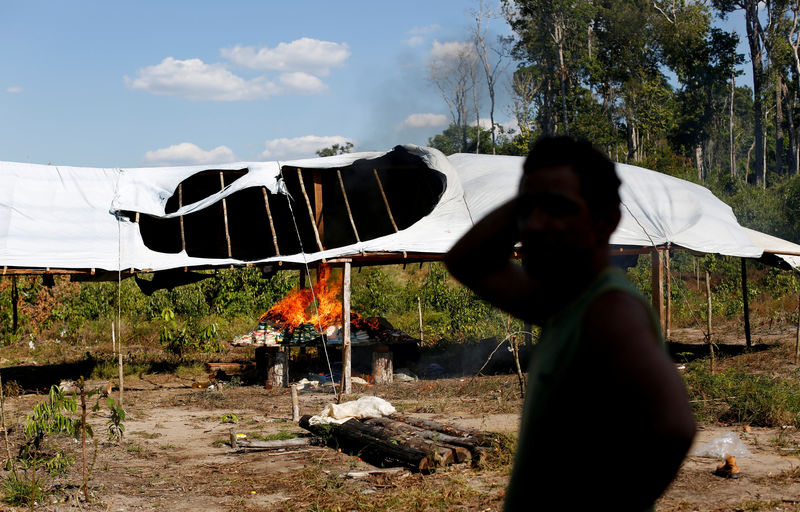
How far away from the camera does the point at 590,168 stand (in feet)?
3.95

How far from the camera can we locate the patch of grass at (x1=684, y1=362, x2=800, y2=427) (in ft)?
28.7

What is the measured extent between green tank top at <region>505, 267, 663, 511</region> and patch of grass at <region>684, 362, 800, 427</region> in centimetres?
886

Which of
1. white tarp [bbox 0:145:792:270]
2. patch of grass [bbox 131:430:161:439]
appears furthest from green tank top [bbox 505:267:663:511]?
white tarp [bbox 0:145:792:270]

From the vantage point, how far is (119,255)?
11.0 m

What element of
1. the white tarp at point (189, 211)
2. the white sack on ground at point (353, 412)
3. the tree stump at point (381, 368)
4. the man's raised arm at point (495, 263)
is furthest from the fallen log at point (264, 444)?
the man's raised arm at point (495, 263)

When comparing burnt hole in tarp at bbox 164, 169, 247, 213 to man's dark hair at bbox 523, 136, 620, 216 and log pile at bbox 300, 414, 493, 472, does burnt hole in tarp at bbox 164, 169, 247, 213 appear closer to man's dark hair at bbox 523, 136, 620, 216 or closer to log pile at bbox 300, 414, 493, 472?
A: log pile at bbox 300, 414, 493, 472

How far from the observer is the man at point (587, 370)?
39.0 inches

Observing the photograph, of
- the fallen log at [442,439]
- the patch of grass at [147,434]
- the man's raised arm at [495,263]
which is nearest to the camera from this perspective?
the man's raised arm at [495,263]

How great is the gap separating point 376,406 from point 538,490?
25.7 ft

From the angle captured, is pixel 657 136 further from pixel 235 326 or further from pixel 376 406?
pixel 376 406

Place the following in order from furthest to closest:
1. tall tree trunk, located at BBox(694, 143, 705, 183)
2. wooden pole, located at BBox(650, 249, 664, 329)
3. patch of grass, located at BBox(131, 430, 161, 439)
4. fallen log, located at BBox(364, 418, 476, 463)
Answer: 1. tall tree trunk, located at BBox(694, 143, 705, 183)
2. wooden pole, located at BBox(650, 249, 664, 329)
3. patch of grass, located at BBox(131, 430, 161, 439)
4. fallen log, located at BBox(364, 418, 476, 463)

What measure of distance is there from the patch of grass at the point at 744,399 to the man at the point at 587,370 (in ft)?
29.1

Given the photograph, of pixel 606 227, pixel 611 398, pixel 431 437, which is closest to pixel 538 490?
pixel 611 398

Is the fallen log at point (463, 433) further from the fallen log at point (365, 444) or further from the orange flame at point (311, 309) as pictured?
the orange flame at point (311, 309)
